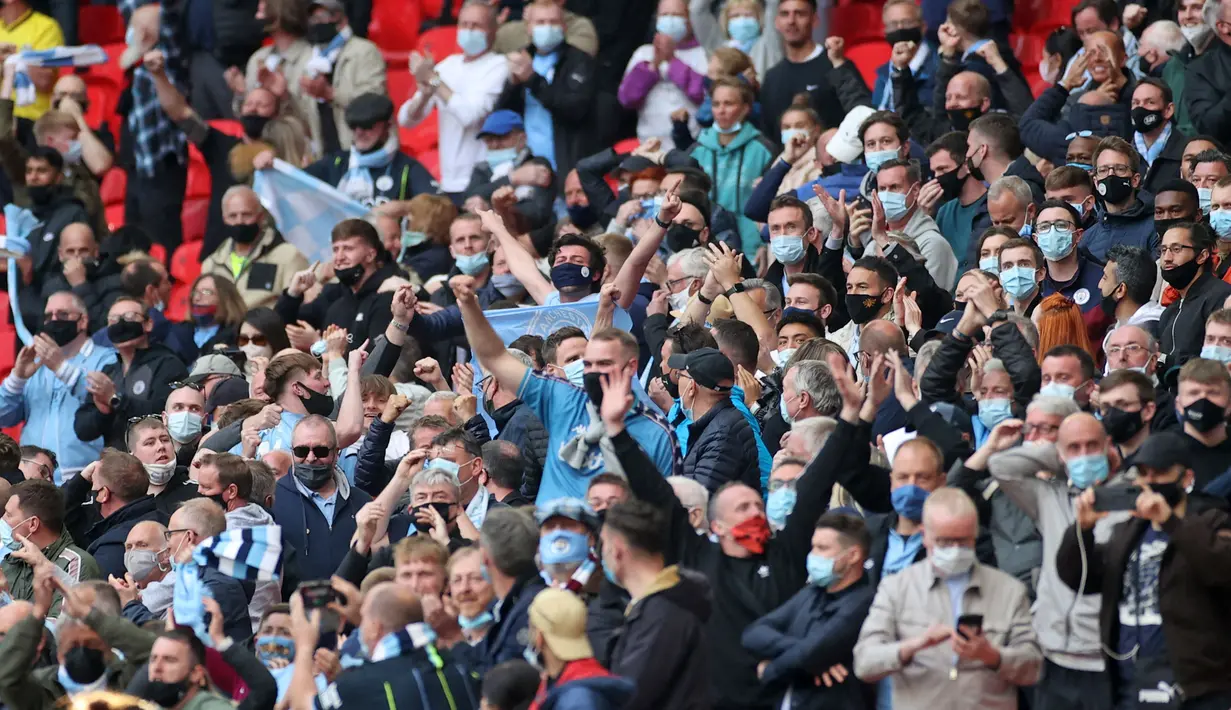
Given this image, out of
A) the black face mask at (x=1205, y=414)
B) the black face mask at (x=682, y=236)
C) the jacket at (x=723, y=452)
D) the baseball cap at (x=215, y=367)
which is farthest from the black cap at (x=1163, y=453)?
the baseball cap at (x=215, y=367)

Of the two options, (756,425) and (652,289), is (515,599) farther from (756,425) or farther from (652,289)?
(652,289)

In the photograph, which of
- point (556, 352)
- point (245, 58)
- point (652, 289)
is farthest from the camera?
point (245, 58)

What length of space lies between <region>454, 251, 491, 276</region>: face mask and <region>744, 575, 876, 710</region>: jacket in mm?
5259

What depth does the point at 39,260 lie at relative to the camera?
15125 mm

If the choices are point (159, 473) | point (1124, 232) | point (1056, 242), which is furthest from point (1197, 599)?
point (159, 473)

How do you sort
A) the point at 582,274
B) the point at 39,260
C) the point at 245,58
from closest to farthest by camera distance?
1. the point at 582,274
2. the point at 39,260
3. the point at 245,58

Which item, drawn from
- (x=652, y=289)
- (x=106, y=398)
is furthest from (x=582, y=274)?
(x=106, y=398)

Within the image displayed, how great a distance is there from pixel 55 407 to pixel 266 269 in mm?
1874

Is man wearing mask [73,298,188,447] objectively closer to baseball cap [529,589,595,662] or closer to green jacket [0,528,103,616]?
green jacket [0,528,103,616]

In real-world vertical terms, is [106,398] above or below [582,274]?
below

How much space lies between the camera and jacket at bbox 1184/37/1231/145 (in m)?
12.4

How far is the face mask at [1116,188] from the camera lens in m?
11.0

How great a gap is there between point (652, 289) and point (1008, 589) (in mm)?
4756

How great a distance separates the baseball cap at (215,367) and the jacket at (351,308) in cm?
57
